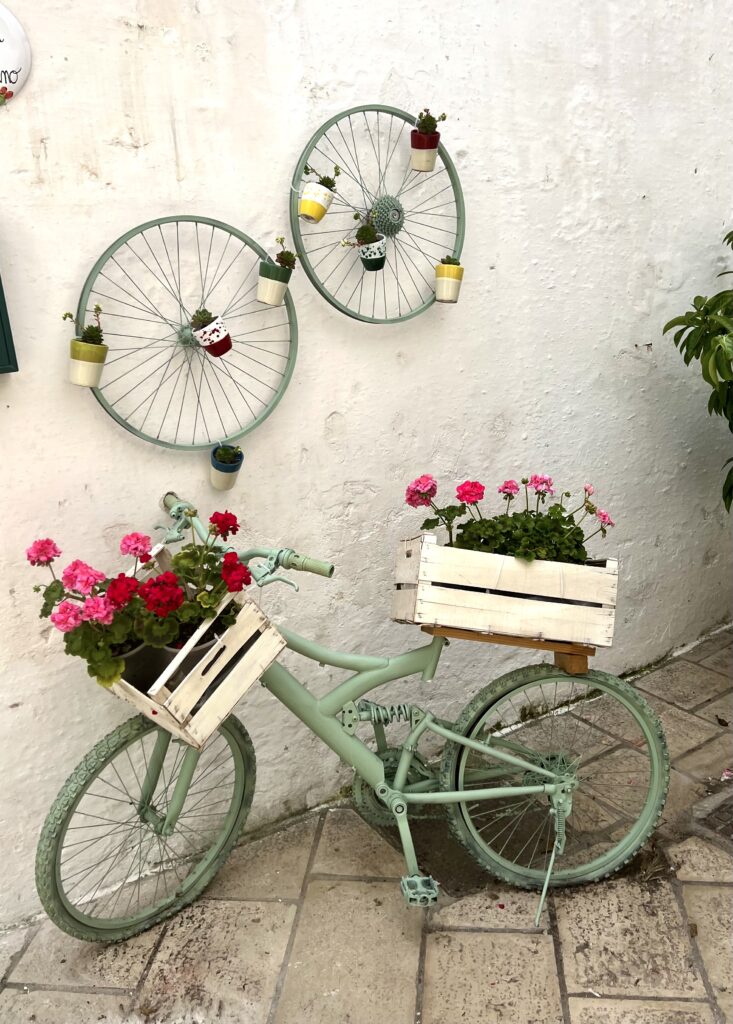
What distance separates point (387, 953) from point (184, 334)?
5.93 feet

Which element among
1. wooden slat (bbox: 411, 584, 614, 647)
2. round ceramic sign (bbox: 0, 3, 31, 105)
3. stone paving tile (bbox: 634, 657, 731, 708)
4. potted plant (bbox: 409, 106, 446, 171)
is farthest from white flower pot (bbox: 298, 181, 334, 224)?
stone paving tile (bbox: 634, 657, 731, 708)

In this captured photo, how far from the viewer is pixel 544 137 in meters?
3.00

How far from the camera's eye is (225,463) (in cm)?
245

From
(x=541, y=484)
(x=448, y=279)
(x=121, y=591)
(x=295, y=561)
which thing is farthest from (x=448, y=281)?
(x=121, y=591)

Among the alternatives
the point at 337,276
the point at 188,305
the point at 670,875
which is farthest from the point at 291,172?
the point at 670,875

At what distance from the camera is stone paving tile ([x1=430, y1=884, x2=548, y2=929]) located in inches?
97.6

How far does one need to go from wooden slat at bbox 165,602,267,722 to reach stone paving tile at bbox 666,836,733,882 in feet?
5.11

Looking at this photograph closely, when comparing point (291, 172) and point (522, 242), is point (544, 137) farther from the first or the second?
point (291, 172)

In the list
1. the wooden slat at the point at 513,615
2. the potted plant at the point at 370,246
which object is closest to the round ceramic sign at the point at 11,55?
the potted plant at the point at 370,246

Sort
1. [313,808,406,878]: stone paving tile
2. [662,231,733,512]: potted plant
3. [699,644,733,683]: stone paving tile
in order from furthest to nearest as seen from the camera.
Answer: [699,644,733,683]: stone paving tile
[662,231,733,512]: potted plant
[313,808,406,878]: stone paving tile

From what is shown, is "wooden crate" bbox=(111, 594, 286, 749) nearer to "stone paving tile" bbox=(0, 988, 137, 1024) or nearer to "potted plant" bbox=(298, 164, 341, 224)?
"stone paving tile" bbox=(0, 988, 137, 1024)

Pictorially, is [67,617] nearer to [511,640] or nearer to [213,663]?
[213,663]

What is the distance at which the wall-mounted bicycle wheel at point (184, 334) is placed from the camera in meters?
2.30

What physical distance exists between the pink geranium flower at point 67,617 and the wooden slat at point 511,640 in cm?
91
